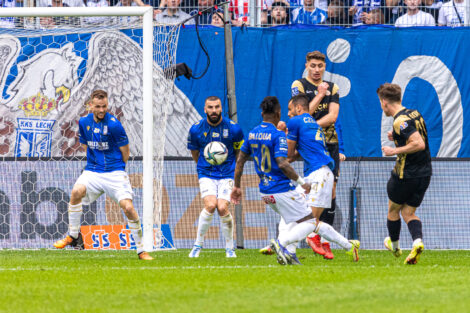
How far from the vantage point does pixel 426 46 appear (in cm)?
1471

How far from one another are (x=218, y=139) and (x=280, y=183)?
218 cm

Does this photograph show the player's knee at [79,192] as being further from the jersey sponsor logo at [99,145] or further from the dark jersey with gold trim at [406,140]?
the dark jersey with gold trim at [406,140]

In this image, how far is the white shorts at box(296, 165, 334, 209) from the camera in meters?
9.91

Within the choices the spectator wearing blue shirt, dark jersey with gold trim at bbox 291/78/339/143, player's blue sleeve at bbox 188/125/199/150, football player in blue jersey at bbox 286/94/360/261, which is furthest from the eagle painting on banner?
football player in blue jersey at bbox 286/94/360/261

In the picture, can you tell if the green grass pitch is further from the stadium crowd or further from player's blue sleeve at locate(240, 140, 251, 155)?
the stadium crowd

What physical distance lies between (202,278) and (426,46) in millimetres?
8813

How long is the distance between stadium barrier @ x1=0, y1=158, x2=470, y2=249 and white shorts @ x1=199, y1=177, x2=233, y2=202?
2643 millimetres

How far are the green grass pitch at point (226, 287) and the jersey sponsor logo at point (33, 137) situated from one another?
4.25m

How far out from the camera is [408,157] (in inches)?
370

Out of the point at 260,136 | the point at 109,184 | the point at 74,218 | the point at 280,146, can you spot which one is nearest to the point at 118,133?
the point at 109,184

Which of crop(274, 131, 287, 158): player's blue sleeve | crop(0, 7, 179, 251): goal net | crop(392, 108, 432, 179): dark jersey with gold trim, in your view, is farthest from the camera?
crop(0, 7, 179, 251): goal net

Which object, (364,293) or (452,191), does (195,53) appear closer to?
(452,191)

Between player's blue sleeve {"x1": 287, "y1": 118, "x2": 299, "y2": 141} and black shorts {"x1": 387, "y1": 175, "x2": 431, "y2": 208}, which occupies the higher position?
player's blue sleeve {"x1": 287, "y1": 118, "x2": 299, "y2": 141}

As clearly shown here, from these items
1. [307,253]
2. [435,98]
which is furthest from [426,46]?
[307,253]
